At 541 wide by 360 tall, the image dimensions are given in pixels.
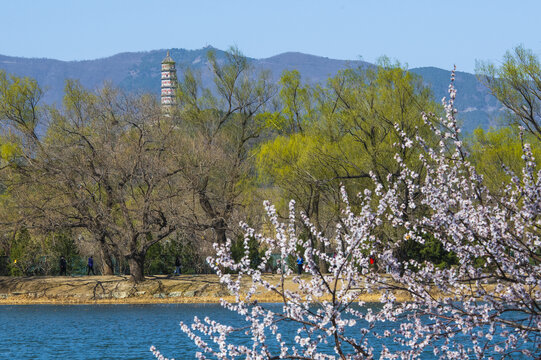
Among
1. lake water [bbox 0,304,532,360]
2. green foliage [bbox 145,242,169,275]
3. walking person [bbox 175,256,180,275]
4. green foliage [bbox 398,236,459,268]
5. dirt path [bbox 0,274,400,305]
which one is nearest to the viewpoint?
lake water [bbox 0,304,532,360]

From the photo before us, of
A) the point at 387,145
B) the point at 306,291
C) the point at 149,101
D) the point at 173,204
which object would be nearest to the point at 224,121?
the point at 149,101

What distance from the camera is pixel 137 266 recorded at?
3444cm

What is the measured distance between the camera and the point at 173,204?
109 feet

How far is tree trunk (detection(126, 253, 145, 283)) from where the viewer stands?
34.2 m

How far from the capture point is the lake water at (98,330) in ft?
64.3

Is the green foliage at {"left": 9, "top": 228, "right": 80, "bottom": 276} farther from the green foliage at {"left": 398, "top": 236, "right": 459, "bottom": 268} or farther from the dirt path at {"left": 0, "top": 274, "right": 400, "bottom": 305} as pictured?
the green foliage at {"left": 398, "top": 236, "right": 459, "bottom": 268}

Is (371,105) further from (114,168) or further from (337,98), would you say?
(114,168)

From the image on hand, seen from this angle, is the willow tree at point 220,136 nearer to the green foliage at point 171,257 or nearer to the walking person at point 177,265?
the green foliage at point 171,257

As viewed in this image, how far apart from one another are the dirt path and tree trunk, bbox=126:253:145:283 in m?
0.30

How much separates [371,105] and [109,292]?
14800 mm

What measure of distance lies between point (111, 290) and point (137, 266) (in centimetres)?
166

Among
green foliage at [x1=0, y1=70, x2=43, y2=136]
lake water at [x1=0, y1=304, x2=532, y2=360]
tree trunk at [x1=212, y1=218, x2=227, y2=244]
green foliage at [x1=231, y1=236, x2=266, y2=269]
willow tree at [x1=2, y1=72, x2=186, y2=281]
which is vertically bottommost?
lake water at [x1=0, y1=304, x2=532, y2=360]

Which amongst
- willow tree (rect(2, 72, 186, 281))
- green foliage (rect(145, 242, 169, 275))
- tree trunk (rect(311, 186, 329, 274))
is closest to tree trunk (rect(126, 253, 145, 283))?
willow tree (rect(2, 72, 186, 281))

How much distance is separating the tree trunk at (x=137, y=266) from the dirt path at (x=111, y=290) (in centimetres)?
30
